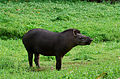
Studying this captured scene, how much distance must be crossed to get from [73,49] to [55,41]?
4794mm

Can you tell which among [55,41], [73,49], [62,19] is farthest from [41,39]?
[62,19]

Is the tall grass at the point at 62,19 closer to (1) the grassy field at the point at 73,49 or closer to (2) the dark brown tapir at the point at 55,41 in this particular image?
(1) the grassy field at the point at 73,49

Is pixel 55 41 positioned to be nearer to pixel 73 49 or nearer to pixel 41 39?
pixel 41 39

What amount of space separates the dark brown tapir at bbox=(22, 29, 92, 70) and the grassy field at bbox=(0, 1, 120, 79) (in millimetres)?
596

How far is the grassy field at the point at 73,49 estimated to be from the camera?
8.49 metres

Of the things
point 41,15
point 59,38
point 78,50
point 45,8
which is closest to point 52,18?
point 41,15

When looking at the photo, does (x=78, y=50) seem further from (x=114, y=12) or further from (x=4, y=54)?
(x=114, y=12)

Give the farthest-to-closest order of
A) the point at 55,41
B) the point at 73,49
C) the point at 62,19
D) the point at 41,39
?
the point at 62,19
the point at 73,49
the point at 41,39
the point at 55,41

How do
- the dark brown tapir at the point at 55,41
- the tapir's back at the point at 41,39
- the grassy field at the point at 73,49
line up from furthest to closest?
the tapir's back at the point at 41,39
the dark brown tapir at the point at 55,41
the grassy field at the point at 73,49

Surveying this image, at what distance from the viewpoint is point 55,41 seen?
980cm

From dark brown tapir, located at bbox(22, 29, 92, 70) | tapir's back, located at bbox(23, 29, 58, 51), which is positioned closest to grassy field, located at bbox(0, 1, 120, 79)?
dark brown tapir, located at bbox(22, 29, 92, 70)

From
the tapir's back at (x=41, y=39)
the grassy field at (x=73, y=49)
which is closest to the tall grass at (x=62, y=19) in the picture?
the grassy field at (x=73, y=49)

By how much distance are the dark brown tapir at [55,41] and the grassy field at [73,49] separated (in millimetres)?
596

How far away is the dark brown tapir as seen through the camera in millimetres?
9610
